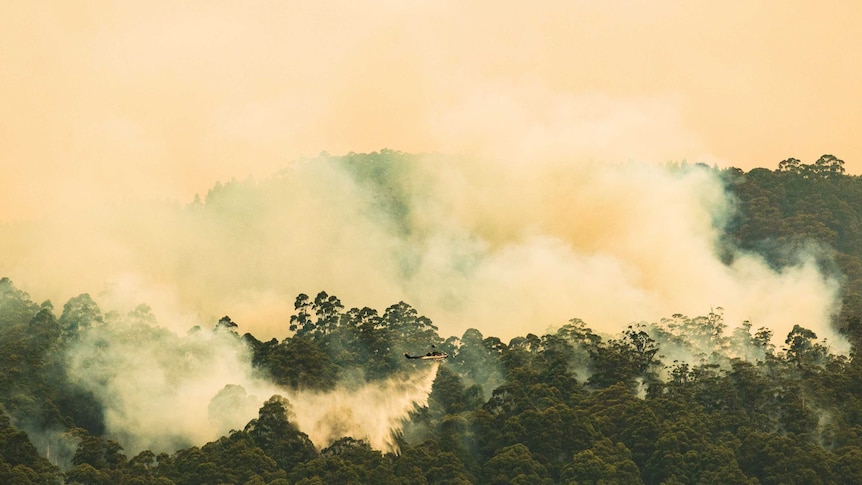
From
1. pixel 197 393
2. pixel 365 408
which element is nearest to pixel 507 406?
pixel 365 408

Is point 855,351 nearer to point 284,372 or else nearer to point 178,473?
point 284,372

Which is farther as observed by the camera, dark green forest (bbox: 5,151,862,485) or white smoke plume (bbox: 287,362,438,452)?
white smoke plume (bbox: 287,362,438,452)

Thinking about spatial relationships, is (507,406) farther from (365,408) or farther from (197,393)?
(197,393)

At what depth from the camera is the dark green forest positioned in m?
121

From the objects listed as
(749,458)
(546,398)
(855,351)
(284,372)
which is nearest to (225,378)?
(284,372)

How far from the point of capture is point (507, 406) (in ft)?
442

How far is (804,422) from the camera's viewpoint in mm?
132125

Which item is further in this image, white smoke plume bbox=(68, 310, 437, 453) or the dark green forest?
white smoke plume bbox=(68, 310, 437, 453)

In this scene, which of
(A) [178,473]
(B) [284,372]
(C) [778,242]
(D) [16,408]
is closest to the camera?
(A) [178,473]

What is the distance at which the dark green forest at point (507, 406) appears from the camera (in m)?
121

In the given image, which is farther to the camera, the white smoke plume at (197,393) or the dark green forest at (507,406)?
the white smoke plume at (197,393)

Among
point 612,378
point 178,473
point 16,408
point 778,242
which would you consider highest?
point 778,242

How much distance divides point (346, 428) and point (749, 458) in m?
29.4

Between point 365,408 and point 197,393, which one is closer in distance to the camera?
point 197,393
